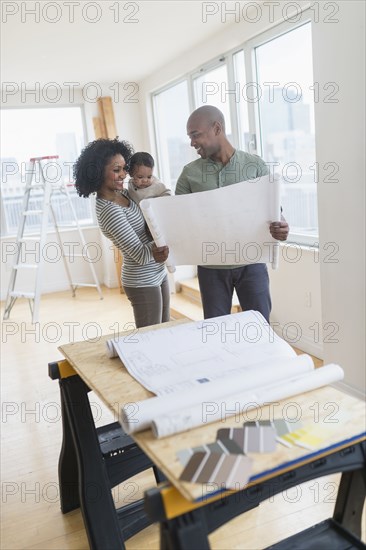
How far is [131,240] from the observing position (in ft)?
6.92

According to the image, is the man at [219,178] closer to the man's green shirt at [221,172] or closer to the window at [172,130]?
the man's green shirt at [221,172]

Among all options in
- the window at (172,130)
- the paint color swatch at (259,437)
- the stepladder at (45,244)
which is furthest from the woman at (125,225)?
the stepladder at (45,244)

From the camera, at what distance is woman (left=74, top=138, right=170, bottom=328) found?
211 cm

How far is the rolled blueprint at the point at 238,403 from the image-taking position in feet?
3.55

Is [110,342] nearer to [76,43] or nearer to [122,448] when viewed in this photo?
[122,448]

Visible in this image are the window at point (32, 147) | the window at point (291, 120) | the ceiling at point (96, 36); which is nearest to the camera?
the ceiling at point (96, 36)

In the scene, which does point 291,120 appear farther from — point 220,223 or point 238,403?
point 238,403

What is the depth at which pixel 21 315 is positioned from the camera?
5.67 metres

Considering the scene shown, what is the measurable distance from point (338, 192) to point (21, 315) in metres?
4.10

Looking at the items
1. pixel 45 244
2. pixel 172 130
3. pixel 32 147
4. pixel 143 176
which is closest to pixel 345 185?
pixel 143 176

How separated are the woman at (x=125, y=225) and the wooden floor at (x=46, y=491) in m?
0.82

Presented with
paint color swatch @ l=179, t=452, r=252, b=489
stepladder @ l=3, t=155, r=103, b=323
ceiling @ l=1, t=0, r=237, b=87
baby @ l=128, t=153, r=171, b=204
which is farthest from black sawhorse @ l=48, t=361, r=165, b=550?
stepladder @ l=3, t=155, r=103, b=323

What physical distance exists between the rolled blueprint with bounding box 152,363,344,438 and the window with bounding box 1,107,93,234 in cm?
540

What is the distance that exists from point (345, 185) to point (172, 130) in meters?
3.59
